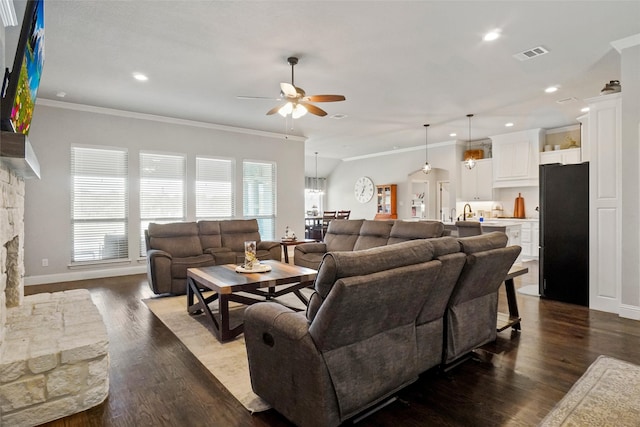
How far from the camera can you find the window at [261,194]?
7547 millimetres

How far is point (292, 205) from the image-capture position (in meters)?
8.11

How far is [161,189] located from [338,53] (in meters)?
4.40

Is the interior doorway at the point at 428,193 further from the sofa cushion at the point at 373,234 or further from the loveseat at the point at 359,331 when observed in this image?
the loveseat at the point at 359,331

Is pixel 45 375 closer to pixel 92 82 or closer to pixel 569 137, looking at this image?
pixel 92 82

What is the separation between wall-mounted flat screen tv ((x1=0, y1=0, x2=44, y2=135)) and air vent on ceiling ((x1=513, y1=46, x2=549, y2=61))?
427 cm

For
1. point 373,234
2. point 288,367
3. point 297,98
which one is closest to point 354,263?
point 288,367

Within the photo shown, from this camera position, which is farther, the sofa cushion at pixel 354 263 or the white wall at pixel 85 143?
the white wall at pixel 85 143

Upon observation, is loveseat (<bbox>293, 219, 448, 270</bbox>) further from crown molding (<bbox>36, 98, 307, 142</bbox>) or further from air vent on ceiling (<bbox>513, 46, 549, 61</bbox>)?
crown molding (<bbox>36, 98, 307, 142</bbox>)

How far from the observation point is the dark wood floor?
1.95m

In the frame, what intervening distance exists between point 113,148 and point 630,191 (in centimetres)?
729

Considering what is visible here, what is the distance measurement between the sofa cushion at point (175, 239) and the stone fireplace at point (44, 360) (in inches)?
96.9

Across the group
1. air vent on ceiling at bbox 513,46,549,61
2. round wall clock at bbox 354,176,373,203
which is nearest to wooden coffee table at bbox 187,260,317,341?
air vent on ceiling at bbox 513,46,549,61

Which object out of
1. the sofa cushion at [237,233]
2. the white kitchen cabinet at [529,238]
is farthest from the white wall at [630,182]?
the sofa cushion at [237,233]

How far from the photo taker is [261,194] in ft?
25.3
